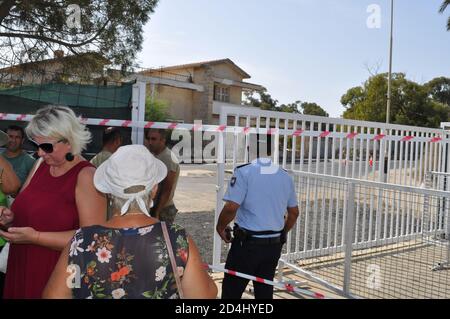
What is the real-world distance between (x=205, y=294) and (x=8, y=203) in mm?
1878

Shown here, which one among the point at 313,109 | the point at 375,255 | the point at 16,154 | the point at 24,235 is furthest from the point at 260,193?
the point at 313,109

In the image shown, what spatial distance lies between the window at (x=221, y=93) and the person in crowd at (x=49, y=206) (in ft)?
117

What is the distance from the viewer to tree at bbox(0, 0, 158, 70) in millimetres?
8867


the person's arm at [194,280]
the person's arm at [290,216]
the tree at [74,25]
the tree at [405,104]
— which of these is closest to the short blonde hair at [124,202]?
the person's arm at [194,280]

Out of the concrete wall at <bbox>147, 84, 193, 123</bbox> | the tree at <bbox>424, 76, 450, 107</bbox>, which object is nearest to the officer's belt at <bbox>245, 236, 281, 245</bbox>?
the concrete wall at <bbox>147, 84, 193, 123</bbox>

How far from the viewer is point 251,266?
3.19 m

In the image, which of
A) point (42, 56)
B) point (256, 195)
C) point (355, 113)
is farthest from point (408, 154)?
point (355, 113)

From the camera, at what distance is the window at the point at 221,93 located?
3772 cm

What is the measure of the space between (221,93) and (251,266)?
118 feet

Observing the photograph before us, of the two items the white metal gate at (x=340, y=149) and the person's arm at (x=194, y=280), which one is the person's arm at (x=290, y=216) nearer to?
the white metal gate at (x=340, y=149)

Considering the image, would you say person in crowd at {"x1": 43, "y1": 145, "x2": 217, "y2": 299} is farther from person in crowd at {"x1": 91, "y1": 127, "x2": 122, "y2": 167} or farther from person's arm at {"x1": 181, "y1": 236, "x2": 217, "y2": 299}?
person in crowd at {"x1": 91, "y1": 127, "x2": 122, "y2": 167}

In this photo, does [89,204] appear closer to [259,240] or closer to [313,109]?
[259,240]

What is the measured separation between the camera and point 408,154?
22.4ft

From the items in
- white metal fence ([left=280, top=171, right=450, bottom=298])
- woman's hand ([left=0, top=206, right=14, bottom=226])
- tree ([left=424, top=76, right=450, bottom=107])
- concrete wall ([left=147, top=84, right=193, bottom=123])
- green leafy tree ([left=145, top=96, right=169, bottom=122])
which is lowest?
white metal fence ([left=280, top=171, right=450, bottom=298])
